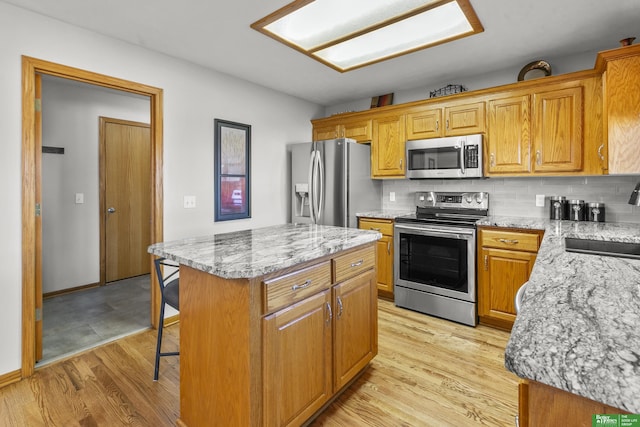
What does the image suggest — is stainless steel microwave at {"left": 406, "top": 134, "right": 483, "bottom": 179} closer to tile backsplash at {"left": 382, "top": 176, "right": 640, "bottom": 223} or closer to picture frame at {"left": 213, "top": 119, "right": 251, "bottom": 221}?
tile backsplash at {"left": 382, "top": 176, "right": 640, "bottom": 223}

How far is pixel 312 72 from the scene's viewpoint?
338 cm

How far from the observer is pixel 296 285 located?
1545 mm

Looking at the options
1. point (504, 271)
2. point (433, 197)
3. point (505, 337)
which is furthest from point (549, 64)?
point (505, 337)

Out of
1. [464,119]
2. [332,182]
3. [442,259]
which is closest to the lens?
[442,259]

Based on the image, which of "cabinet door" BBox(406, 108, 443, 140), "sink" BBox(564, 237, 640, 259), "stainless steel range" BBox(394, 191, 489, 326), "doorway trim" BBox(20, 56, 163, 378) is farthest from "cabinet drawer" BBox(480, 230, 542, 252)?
"doorway trim" BBox(20, 56, 163, 378)

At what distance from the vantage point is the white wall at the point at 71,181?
3.68 metres

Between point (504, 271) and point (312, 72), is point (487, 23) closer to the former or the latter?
point (312, 72)

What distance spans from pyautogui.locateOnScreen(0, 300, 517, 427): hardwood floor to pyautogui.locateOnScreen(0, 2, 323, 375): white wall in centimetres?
41

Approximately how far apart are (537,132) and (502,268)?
125cm

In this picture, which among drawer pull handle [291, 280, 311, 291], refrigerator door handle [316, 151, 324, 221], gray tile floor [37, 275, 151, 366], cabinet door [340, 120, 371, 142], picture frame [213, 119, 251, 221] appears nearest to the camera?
drawer pull handle [291, 280, 311, 291]

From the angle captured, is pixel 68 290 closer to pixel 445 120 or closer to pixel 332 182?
pixel 332 182

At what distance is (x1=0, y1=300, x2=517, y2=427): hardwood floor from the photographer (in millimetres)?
1784

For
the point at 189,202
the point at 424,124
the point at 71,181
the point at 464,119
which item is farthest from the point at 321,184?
the point at 71,181

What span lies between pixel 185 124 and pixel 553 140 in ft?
10.9
